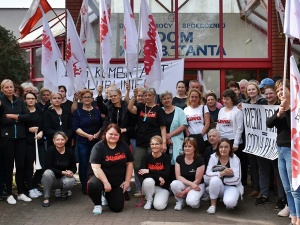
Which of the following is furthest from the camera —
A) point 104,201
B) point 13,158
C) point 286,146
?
point 13,158

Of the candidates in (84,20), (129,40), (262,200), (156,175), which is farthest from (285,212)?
(84,20)

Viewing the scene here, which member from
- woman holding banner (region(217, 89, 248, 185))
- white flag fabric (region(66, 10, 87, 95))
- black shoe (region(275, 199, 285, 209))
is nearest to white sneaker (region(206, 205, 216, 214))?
black shoe (region(275, 199, 285, 209))

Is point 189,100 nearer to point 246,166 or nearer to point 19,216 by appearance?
point 246,166

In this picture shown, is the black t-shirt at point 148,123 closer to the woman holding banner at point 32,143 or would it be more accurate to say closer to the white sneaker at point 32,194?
the woman holding banner at point 32,143

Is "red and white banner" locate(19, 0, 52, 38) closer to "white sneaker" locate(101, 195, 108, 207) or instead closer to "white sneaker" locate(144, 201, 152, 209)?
"white sneaker" locate(101, 195, 108, 207)

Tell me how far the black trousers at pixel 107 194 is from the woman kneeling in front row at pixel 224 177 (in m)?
1.27

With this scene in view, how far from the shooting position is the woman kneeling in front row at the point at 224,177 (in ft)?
22.2

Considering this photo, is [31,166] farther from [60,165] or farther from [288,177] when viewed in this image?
[288,177]

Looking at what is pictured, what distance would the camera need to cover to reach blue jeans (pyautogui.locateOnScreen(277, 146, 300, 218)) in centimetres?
564

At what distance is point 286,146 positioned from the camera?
570cm

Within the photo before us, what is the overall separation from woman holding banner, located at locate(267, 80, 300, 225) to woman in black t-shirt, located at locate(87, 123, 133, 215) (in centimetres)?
223

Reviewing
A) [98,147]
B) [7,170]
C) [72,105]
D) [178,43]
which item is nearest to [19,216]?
[7,170]

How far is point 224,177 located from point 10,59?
558cm

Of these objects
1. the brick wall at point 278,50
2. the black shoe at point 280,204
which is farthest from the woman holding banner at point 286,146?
the brick wall at point 278,50
